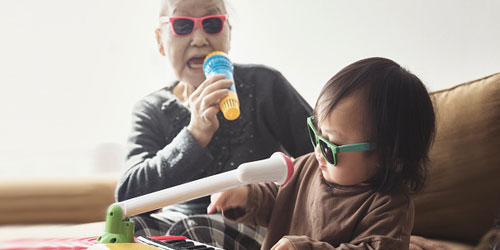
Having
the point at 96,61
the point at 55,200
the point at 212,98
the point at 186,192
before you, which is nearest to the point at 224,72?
the point at 212,98

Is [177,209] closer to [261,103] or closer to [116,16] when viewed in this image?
[261,103]

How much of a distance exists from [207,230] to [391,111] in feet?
1.64

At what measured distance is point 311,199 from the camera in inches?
35.4

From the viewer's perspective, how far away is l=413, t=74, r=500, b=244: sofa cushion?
104 cm

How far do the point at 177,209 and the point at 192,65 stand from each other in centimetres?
36

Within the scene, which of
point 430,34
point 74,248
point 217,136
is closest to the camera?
point 74,248

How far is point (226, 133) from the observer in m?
1.20

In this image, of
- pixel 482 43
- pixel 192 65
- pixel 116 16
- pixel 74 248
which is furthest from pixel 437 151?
pixel 116 16

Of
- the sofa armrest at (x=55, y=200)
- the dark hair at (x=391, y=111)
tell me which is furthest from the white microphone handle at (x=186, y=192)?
the sofa armrest at (x=55, y=200)

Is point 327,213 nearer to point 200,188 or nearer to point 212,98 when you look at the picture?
point 200,188

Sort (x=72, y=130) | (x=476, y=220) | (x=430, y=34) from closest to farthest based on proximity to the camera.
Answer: (x=476, y=220) → (x=430, y=34) → (x=72, y=130)

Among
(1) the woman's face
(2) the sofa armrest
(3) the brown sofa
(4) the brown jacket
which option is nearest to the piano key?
(4) the brown jacket

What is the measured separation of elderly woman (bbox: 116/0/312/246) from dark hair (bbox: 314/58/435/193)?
1.20 ft

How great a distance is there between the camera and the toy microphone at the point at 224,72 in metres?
1.09
